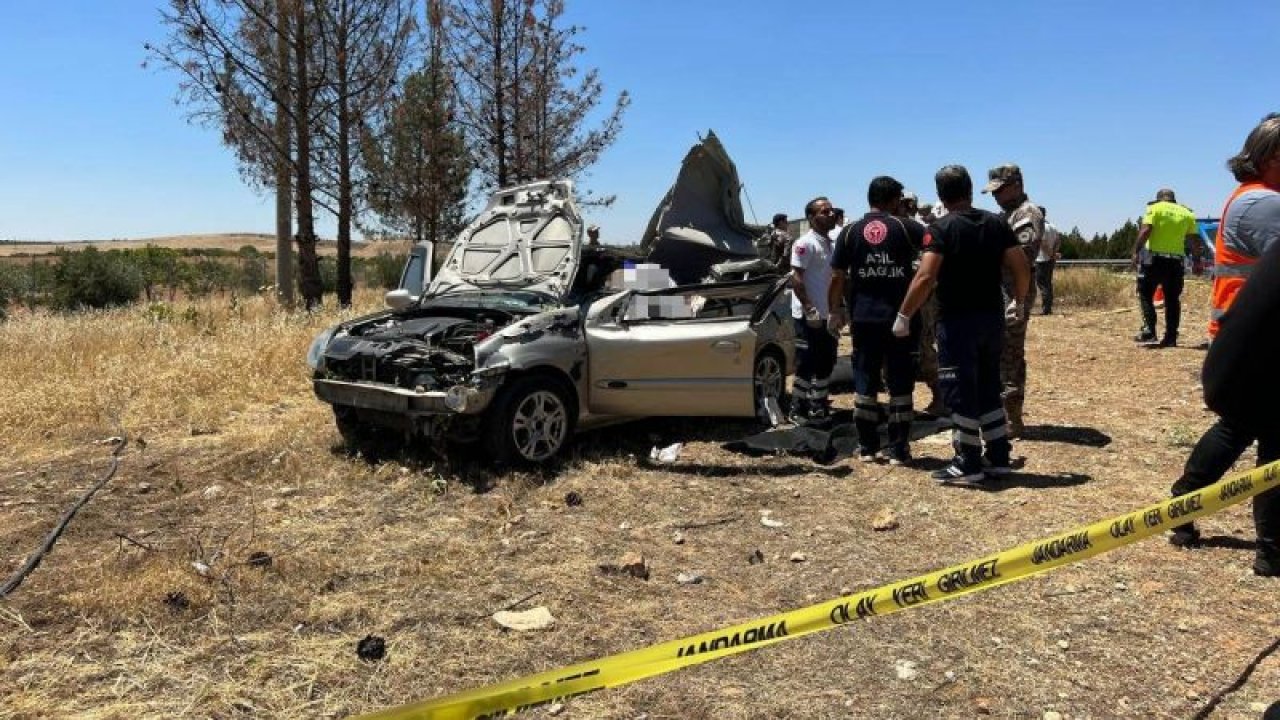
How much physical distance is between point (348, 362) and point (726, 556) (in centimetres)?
311

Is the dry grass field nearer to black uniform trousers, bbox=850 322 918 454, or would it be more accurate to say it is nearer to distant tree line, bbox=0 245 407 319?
black uniform trousers, bbox=850 322 918 454

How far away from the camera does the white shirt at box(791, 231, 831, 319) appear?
658 cm

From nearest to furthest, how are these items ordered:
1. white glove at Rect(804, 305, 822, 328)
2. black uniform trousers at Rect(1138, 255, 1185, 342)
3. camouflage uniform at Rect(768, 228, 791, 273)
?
white glove at Rect(804, 305, 822, 328) → black uniform trousers at Rect(1138, 255, 1185, 342) → camouflage uniform at Rect(768, 228, 791, 273)

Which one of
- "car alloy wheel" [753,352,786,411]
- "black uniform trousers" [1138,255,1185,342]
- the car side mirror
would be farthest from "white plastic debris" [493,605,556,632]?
"black uniform trousers" [1138,255,1185,342]

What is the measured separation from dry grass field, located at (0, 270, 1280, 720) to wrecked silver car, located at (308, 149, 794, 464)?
363 millimetres

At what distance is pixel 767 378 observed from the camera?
7.20m

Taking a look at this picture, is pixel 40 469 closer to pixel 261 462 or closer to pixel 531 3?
pixel 261 462

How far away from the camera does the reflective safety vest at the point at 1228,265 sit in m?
4.03

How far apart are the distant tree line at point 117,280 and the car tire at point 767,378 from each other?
11331 millimetres

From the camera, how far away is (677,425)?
711 cm

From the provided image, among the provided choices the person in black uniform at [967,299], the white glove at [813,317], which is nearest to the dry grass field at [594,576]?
the person in black uniform at [967,299]

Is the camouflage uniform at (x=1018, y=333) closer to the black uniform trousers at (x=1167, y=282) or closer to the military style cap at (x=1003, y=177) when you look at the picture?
the military style cap at (x=1003, y=177)

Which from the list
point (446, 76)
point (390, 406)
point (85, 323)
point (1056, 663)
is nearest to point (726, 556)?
point (1056, 663)

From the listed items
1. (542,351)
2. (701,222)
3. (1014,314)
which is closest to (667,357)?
(542,351)
